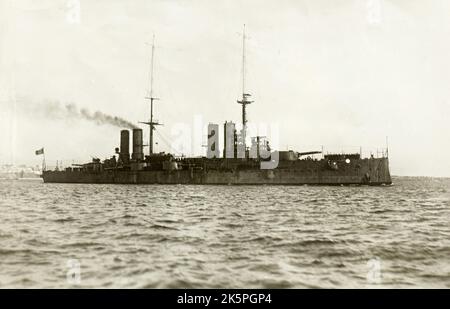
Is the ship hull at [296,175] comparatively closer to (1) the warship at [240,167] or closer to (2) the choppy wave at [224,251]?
(1) the warship at [240,167]

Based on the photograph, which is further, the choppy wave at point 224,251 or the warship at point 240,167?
the warship at point 240,167

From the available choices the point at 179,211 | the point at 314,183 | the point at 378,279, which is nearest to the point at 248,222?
the point at 179,211

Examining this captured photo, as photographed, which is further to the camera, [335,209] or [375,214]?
[335,209]

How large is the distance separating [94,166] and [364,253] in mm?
48056

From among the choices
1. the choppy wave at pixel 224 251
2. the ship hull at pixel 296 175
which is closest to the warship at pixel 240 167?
the ship hull at pixel 296 175

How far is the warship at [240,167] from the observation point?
43125mm

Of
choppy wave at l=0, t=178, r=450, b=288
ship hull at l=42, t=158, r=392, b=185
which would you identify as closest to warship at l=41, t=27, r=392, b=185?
ship hull at l=42, t=158, r=392, b=185

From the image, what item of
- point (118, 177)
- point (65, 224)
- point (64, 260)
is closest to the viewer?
point (64, 260)

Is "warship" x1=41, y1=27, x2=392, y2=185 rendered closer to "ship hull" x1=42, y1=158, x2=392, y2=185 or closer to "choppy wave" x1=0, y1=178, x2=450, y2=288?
"ship hull" x1=42, y1=158, x2=392, y2=185

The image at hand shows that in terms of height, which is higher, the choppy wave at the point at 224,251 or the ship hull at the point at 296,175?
the ship hull at the point at 296,175

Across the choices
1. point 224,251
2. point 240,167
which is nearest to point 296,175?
point 240,167

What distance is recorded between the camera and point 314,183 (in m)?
43.2

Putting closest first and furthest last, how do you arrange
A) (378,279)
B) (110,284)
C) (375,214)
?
1. (110,284)
2. (378,279)
3. (375,214)
